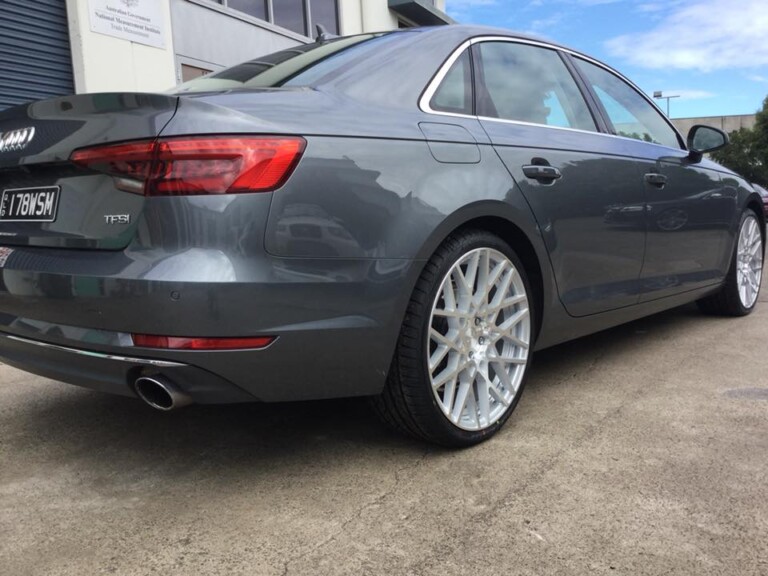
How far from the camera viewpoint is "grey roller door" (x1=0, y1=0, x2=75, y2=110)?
23.5 feet

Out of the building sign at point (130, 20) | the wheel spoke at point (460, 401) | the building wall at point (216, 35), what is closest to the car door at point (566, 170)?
the wheel spoke at point (460, 401)

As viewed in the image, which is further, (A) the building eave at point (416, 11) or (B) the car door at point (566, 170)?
(A) the building eave at point (416, 11)

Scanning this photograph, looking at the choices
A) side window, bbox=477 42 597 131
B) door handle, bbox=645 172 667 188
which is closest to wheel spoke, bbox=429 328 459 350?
side window, bbox=477 42 597 131

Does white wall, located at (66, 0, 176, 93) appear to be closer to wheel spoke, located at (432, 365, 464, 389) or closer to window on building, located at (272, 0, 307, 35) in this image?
window on building, located at (272, 0, 307, 35)

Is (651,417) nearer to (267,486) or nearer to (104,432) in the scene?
(267,486)

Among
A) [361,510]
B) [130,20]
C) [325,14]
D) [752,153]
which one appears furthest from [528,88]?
[752,153]

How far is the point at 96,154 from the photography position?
193 centimetres

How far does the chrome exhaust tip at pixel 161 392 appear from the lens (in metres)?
1.89

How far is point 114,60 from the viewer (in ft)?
26.8

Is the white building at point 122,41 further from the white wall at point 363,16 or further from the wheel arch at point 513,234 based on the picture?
the wheel arch at point 513,234

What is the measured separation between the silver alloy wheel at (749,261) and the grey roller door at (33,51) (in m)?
7.07

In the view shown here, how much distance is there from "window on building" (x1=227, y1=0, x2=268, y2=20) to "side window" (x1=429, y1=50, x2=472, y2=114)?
29.3 ft

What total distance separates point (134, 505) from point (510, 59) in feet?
7.50

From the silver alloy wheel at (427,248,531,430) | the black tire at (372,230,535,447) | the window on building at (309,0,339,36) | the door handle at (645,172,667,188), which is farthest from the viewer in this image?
the window on building at (309,0,339,36)
